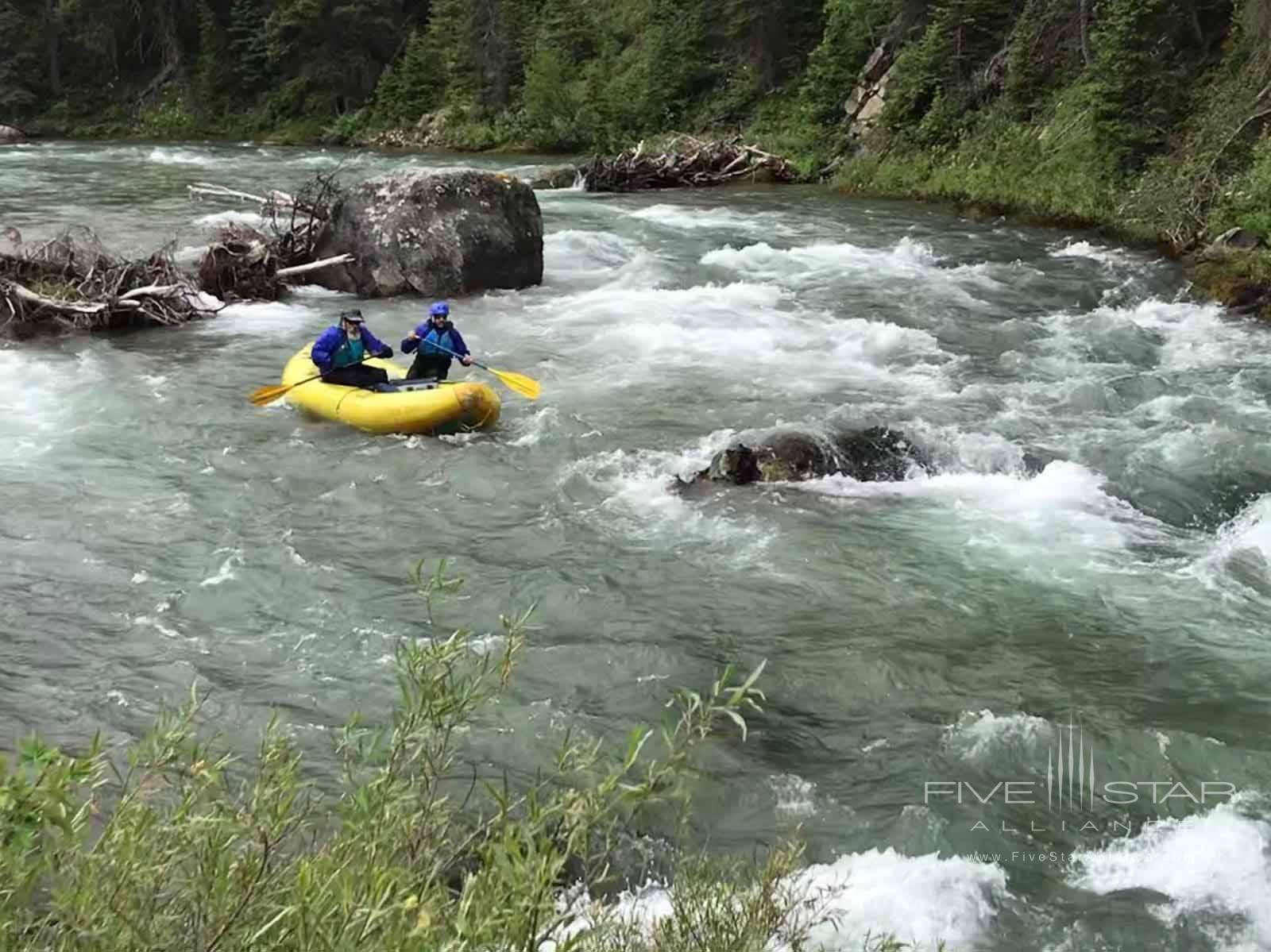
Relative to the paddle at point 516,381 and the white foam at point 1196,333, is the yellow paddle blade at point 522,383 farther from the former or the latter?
the white foam at point 1196,333

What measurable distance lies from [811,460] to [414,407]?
321 cm

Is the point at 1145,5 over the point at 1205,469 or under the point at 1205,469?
over

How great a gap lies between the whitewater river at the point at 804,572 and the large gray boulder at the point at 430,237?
1.22 meters

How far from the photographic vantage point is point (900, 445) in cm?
848

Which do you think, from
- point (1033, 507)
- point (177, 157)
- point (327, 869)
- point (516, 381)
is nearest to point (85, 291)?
point (516, 381)

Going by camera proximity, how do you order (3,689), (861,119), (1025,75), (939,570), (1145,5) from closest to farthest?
(3,689)
(939,570)
(1145,5)
(1025,75)
(861,119)

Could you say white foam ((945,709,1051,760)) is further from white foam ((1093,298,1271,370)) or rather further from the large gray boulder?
the large gray boulder

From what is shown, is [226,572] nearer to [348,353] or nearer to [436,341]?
[348,353]

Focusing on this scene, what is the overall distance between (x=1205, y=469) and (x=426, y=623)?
580 centimetres

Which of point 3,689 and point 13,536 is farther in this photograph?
point 13,536

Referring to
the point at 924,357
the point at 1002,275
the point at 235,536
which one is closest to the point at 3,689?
the point at 235,536

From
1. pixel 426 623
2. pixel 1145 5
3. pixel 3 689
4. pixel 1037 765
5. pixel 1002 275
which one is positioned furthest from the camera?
pixel 1145 5

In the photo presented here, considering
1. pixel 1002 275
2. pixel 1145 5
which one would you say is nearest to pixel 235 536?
pixel 1002 275

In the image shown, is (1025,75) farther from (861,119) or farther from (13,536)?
(13,536)
